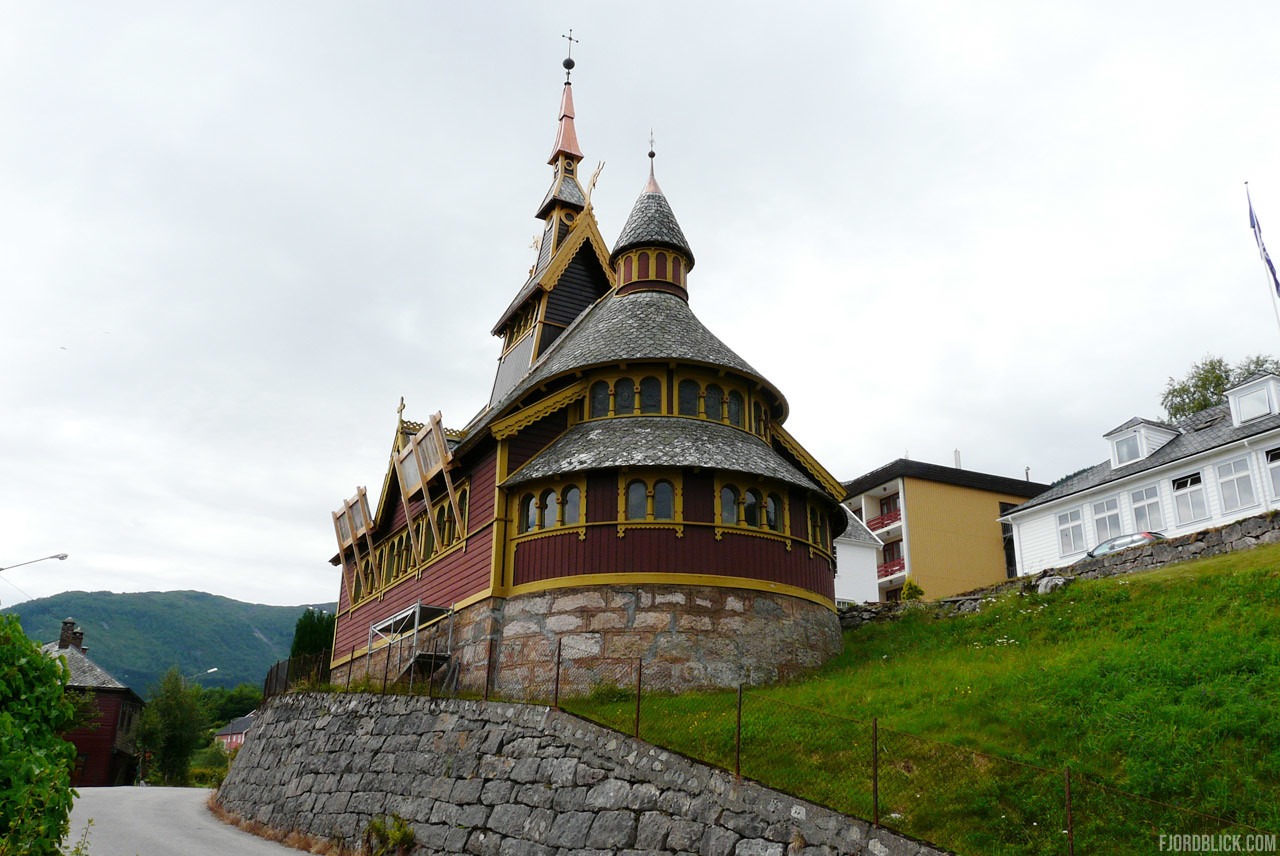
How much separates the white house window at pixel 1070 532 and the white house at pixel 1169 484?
0.04m

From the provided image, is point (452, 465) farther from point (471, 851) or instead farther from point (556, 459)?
point (471, 851)

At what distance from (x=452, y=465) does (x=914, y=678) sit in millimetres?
13622

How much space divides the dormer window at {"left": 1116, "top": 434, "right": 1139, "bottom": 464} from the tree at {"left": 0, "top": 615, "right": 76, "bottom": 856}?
132ft

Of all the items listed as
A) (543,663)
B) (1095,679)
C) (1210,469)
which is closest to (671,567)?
(543,663)

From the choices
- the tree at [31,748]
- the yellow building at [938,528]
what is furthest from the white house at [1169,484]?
the tree at [31,748]

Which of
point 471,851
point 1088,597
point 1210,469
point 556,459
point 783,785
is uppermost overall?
point 1210,469

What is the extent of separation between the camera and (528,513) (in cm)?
2420

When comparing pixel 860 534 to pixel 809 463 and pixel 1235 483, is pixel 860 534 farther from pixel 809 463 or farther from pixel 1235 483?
pixel 809 463

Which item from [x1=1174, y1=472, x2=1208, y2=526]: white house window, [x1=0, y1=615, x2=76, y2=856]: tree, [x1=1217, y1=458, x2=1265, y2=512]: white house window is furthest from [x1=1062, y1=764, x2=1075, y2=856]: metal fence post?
[x1=1174, y1=472, x2=1208, y2=526]: white house window

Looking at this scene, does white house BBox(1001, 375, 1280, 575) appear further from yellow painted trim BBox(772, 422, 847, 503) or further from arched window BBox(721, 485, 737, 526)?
arched window BBox(721, 485, 737, 526)

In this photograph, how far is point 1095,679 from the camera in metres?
16.0

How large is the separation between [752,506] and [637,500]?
2.83 metres

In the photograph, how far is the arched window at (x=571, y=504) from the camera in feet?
76.6

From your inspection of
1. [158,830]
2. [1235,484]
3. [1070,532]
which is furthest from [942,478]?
[158,830]
